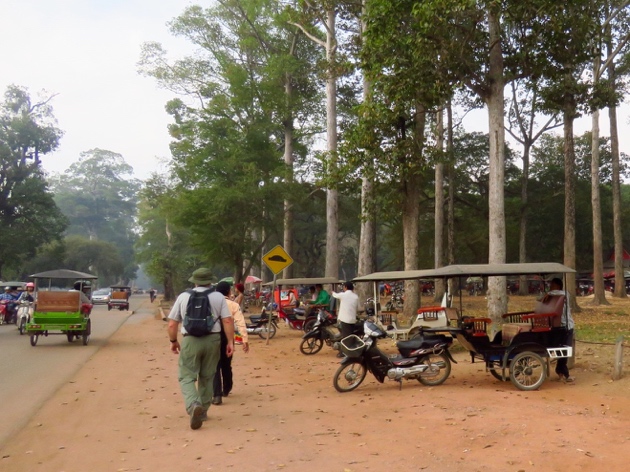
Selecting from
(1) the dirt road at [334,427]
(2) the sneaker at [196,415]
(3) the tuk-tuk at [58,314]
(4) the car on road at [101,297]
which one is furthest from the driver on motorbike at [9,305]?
(4) the car on road at [101,297]

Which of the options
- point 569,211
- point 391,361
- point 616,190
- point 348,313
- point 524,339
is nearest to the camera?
point 524,339

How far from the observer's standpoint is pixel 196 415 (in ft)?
25.9

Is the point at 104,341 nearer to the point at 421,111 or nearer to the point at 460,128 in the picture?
the point at 421,111

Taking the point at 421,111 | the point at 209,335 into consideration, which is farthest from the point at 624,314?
the point at 209,335

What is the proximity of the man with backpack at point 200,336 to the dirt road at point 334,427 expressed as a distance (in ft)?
1.56

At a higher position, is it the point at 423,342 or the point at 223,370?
the point at 423,342

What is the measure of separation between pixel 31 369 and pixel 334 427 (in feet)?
26.9

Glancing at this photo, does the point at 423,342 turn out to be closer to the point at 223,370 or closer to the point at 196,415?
the point at 223,370

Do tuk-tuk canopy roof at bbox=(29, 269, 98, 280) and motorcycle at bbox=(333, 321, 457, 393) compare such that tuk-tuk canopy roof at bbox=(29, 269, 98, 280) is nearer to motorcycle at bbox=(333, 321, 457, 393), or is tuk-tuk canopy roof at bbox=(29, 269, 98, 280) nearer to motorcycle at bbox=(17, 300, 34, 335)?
motorcycle at bbox=(17, 300, 34, 335)

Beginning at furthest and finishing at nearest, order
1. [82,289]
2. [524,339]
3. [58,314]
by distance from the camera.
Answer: [82,289]
[58,314]
[524,339]

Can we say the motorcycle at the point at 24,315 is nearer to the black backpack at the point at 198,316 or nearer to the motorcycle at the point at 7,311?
the motorcycle at the point at 7,311

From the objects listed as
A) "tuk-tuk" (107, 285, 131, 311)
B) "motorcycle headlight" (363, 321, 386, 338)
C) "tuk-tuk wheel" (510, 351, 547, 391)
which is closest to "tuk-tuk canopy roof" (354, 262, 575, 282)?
"tuk-tuk wheel" (510, 351, 547, 391)

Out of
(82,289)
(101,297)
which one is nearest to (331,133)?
(82,289)

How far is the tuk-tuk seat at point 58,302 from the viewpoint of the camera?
1853 centimetres
